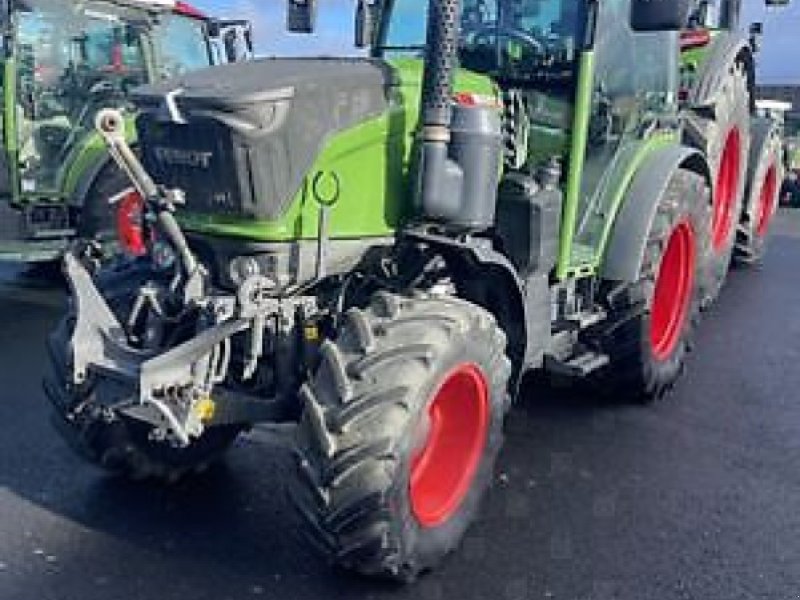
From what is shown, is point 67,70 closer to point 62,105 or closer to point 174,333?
point 62,105

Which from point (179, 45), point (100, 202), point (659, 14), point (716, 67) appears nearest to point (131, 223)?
point (100, 202)

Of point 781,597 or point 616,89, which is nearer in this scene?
point 781,597

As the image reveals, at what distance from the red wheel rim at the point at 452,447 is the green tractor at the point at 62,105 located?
4188 mm

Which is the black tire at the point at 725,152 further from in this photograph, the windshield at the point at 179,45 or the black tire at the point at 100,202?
the windshield at the point at 179,45

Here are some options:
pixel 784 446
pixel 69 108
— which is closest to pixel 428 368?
pixel 784 446

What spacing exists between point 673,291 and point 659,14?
2.01 metres

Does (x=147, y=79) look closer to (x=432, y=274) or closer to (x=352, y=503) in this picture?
(x=432, y=274)

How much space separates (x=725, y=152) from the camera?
23.5 feet

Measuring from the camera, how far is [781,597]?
3209 millimetres

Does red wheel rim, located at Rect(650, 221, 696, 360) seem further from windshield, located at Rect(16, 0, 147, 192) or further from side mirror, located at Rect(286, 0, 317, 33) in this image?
windshield, located at Rect(16, 0, 147, 192)

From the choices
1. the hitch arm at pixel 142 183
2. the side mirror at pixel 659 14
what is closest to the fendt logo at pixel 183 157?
the hitch arm at pixel 142 183

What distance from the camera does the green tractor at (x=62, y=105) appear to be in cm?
723

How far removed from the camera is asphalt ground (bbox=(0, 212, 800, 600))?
3.22m

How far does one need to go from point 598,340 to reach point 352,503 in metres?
2.19
